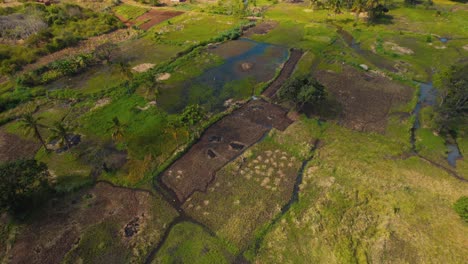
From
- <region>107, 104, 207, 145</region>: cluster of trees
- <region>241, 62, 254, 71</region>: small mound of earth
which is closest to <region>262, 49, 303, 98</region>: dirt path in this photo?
<region>241, 62, 254, 71</region>: small mound of earth

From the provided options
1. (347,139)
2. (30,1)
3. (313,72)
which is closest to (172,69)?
(313,72)

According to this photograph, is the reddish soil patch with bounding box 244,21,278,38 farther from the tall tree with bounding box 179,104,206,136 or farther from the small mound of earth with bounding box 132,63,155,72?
the tall tree with bounding box 179,104,206,136

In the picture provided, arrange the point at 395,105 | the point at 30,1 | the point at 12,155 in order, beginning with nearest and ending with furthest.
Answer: the point at 12,155, the point at 395,105, the point at 30,1

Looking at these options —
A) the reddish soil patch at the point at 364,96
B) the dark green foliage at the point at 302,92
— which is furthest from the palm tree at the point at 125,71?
the reddish soil patch at the point at 364,96

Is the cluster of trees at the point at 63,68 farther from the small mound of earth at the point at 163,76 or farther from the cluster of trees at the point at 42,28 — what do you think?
the small mound of earth at the point at 163,76

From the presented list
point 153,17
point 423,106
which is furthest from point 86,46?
point 423,106

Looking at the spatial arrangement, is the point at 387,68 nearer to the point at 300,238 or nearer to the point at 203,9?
the point at 300,238
